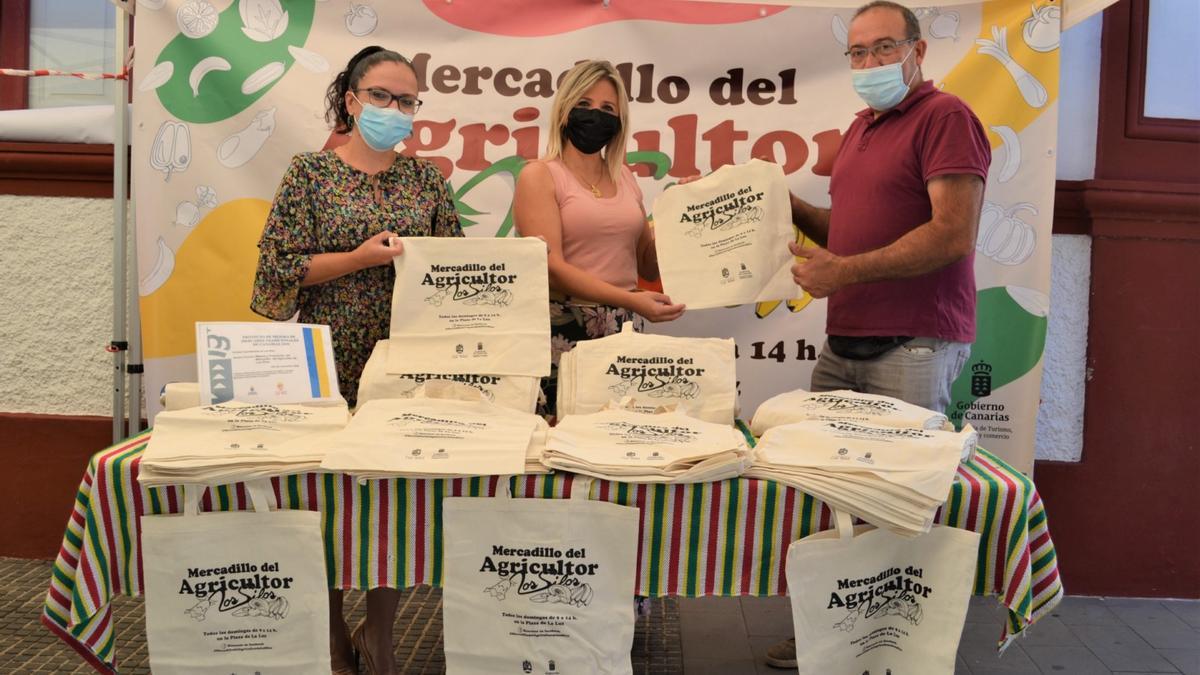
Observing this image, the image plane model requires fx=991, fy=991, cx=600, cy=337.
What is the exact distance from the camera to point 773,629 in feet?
11.0

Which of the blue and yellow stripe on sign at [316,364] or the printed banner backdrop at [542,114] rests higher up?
the printed banner backdrop at [542,114]

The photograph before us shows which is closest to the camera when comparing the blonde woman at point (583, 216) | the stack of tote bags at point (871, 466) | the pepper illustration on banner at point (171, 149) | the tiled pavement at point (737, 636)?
the stack of tote bags at point (871, 466)

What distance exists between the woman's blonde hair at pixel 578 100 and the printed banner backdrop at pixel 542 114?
0.65m

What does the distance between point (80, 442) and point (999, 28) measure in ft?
12.2

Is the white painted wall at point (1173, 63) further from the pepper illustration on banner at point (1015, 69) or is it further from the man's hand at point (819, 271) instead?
the man's hand at point (819, 271)

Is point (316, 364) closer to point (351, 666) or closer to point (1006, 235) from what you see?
point (351, 666)

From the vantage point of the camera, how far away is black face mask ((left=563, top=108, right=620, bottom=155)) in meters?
2.78

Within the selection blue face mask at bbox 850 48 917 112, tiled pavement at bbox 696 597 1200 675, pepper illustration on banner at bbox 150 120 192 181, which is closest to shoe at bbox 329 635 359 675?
tiled pavement at bbox 696 597 1200 675

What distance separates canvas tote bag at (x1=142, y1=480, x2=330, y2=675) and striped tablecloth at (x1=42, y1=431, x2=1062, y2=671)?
43 mm

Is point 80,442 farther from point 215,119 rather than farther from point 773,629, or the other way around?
point 773,629

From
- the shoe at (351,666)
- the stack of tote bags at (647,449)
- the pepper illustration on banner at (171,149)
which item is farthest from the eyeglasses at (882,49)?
the pepper illustration on banner at (171,149)

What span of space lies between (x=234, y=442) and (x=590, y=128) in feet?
4.45

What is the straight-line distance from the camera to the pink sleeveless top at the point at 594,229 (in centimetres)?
276

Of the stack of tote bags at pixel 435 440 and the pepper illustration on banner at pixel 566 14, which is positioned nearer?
the stack of tote bags at pixel 435 440
